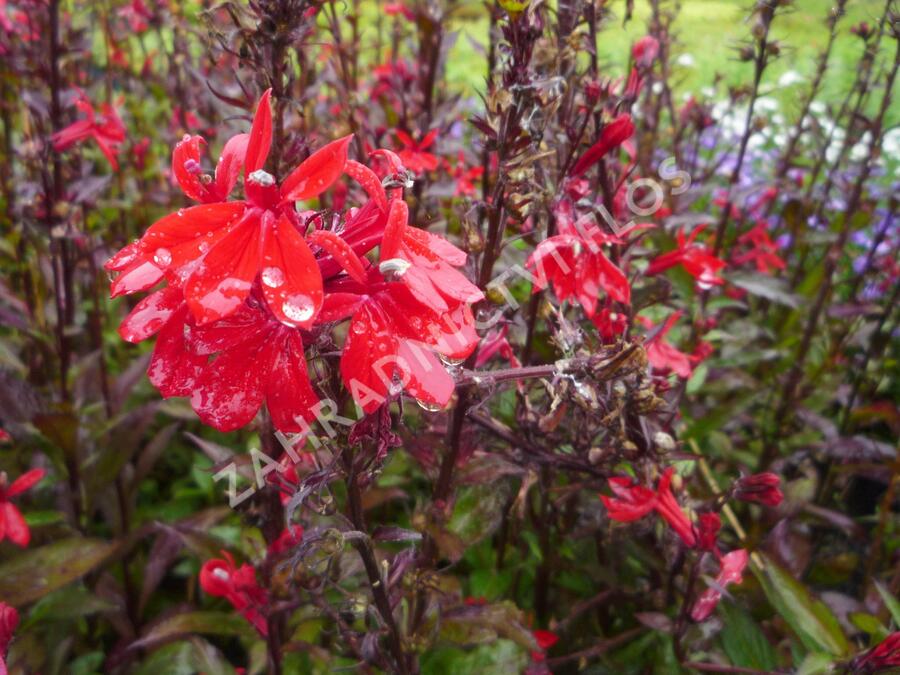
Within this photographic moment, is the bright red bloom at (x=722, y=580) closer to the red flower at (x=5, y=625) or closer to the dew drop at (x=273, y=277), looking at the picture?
the dew drop at (x=273, y=277)

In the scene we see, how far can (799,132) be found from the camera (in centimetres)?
223

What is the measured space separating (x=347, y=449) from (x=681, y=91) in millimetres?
6019

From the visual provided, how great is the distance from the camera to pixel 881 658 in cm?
107

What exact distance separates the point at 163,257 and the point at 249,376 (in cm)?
13

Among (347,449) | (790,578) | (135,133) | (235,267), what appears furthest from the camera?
(135,133)

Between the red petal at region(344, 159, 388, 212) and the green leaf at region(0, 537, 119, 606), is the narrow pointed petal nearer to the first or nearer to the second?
the red petal at region(344, 159, 388, 212)

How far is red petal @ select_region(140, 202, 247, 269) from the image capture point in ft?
2.03

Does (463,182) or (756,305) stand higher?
(463,182)

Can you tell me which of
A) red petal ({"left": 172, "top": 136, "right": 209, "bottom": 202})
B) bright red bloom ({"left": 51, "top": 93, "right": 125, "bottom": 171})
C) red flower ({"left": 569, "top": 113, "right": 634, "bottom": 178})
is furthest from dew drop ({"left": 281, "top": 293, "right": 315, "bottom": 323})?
bright red bloom ({"left": 51, "top": 93, "right": 125, "bottom": 171})

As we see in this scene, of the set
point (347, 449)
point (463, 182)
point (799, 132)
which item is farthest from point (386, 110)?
point (347, 449)

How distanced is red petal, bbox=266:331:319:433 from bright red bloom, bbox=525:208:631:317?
1.63ft

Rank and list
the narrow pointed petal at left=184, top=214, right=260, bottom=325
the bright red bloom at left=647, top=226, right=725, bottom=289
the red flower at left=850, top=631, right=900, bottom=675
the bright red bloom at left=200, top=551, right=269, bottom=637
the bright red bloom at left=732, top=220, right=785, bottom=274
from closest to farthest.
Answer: the narrow pointed petal at left=184, top=214, right=260, bottom=325, the red flower at left=850, top=631, right=900, bottom=675, the bright red bloom at left=200, top=551, right=269, bottom=637, the bright red bloom at left=647, top=226, right=725, bottom=289, the bright red bloom at left=732, top=220, right=785, bottom=274

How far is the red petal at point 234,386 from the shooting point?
65 cm

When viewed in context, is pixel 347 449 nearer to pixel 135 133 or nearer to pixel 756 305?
pixel 756 305
